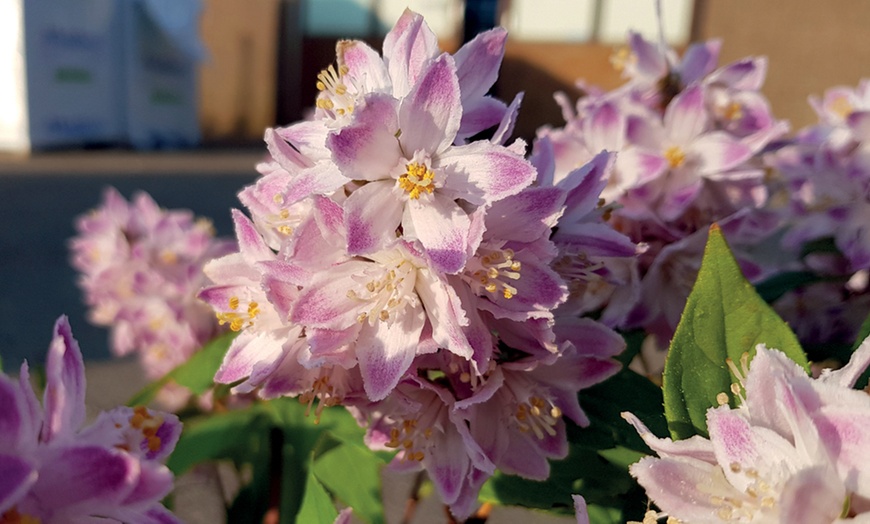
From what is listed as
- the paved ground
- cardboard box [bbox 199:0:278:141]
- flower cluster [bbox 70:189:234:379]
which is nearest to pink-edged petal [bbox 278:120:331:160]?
flower cluster [bbox 70:189:234:379]

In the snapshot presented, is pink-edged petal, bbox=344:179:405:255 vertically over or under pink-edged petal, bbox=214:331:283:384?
over

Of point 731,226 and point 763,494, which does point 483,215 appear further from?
point 731,226

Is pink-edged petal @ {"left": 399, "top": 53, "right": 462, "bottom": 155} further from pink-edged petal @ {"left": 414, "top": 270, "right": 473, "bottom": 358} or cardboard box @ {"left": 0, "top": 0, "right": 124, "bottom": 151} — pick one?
cardboard box @ {"left": 0, "top": 0, "right": 124, "bottom": 151}

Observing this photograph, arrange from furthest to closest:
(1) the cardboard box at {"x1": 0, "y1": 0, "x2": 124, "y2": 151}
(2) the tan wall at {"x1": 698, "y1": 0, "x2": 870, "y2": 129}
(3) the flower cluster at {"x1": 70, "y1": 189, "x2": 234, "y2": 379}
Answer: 1. (2) the tan wall at {"x1": 698, "y1": 0, "x2": 870, "y2": 129}
2. (1) the cardboard box at {"x1": 0, "y1": 0, "x2": 124, "y2": 151}
3. (3) the flower cluster at {"x1": 70, "y1": 189, "x2": 234, "y2": 379}

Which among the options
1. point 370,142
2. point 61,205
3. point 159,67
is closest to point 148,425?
point 370,142

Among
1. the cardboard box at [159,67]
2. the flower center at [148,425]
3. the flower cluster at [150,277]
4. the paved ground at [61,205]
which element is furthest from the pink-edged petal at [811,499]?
the cardboard box at [159,67]

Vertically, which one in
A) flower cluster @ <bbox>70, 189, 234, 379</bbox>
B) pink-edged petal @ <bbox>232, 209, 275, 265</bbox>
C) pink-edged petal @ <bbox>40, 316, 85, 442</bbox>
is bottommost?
flower cluster @ <bbox>70, 189, 234, 379</bbox>
